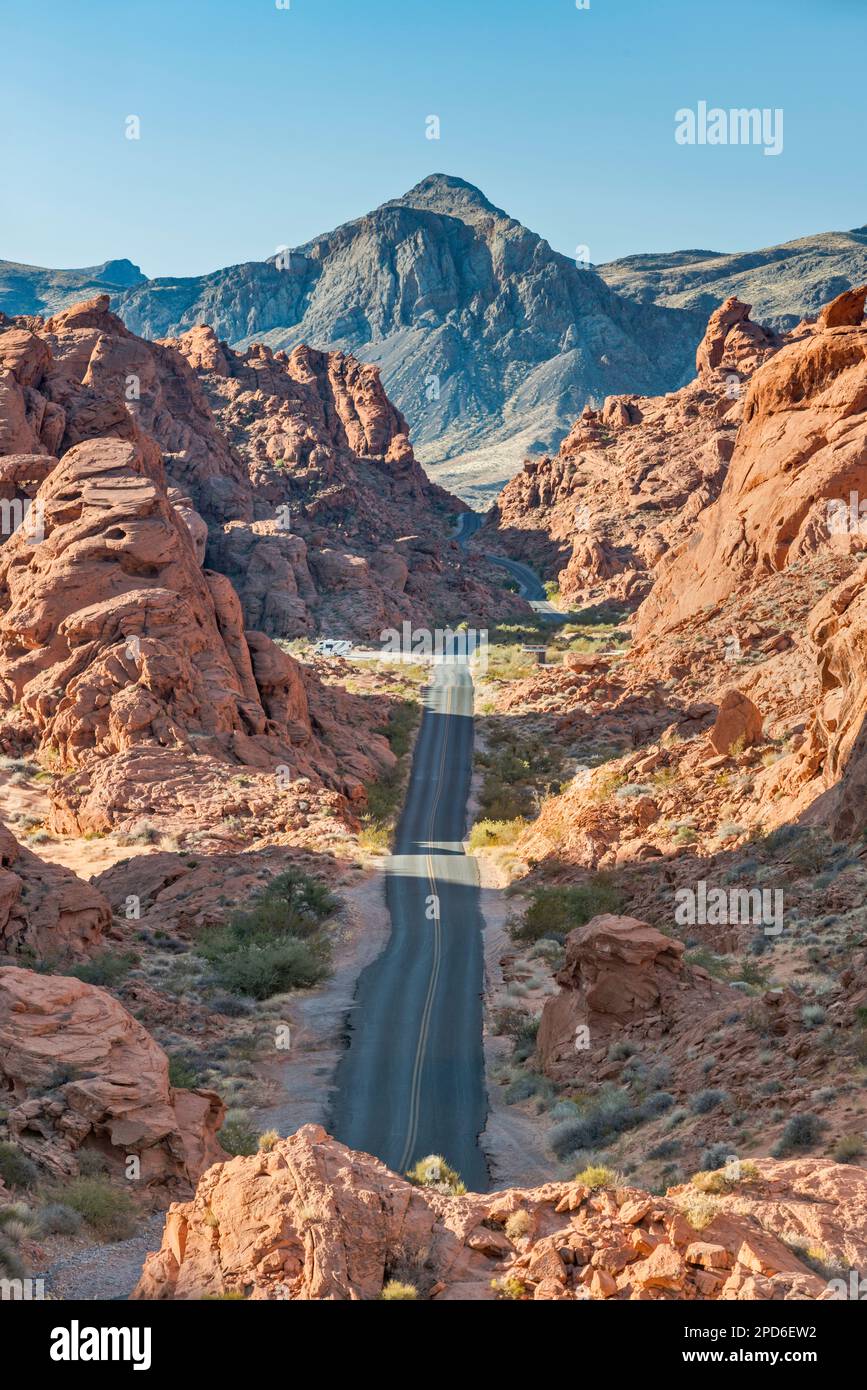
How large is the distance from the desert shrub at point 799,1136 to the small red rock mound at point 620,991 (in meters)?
6.70

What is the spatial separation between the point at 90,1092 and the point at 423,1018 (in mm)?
14125

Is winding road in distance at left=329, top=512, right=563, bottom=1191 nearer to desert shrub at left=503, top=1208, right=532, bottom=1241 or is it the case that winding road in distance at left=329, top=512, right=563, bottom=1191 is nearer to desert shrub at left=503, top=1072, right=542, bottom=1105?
desert shrub at left=503, top=1072, right=542, bottom=1105

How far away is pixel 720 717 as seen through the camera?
44.2m

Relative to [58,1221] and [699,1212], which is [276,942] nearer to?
[58,1221]

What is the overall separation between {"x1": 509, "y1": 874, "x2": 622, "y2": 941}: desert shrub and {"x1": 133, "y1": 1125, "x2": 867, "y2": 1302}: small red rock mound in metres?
22.8

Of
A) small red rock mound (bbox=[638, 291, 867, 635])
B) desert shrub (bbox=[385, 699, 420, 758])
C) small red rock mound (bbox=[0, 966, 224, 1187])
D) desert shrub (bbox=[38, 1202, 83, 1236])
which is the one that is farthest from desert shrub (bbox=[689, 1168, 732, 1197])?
desert shrub (bbox=[385, 699, 420, 758])

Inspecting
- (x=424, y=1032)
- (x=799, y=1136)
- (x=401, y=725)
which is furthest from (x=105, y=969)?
(x=401, y=725)

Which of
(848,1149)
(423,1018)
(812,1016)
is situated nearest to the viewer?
(848,1149)

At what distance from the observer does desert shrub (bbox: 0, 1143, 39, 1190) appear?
1741 centimetres

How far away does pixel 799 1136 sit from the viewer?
733 inches

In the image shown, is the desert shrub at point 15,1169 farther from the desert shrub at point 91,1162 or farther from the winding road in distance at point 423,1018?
the winding road in distance at point 423,1018

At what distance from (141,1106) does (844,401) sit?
47207mm
